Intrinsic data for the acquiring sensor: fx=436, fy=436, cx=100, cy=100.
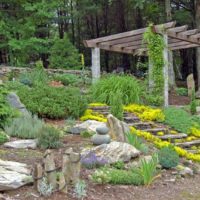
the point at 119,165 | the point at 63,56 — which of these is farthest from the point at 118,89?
the point at 63,56

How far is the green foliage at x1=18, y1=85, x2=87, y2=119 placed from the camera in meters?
9.27

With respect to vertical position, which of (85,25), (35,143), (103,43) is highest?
(85,25)

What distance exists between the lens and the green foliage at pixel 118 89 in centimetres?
1153

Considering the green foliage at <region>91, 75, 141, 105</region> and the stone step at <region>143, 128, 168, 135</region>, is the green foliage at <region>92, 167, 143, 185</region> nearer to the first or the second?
the stone step at <region>143, 128, 168, 135</region>

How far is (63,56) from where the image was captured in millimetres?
20625

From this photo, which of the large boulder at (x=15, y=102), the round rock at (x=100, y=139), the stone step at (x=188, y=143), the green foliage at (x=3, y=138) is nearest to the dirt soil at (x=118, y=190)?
the green foliage at (x=3, y=138)

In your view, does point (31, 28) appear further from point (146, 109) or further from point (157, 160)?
point (157, 160)

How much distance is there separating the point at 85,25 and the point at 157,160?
23.4 metres

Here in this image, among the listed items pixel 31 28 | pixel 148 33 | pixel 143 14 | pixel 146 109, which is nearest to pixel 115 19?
pixel 143 14

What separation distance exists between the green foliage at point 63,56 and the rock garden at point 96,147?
8432mm

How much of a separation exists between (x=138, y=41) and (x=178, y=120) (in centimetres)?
472

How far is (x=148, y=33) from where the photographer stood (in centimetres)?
1220

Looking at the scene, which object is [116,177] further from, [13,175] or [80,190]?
[13,175]

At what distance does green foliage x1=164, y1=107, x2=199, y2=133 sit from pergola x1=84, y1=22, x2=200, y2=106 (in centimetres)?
131
